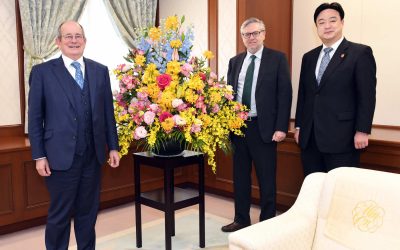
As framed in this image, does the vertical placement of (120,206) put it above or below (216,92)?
below

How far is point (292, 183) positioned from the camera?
12.5 ft

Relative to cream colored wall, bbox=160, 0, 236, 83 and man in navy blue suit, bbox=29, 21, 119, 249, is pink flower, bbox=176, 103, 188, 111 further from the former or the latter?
cream colored wall, bbox=160, 0, 236, 83

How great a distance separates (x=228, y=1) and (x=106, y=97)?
216 centimetres

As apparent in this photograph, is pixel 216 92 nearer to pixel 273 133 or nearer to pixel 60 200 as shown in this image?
pixel 273 133

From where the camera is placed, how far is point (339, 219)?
71.4 inches

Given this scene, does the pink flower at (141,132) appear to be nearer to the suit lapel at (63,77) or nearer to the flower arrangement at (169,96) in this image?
the flower arrangement at (169,96)

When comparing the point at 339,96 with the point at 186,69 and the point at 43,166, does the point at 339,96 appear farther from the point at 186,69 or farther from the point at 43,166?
the point at 43,166

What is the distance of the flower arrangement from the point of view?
2559 mm

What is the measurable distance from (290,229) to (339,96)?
121 centimetres

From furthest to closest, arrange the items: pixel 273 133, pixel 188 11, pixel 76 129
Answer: pixel 188 11, pixel 273 133, pixel 76 129

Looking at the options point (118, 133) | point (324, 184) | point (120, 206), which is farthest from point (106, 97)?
point (120, 206)

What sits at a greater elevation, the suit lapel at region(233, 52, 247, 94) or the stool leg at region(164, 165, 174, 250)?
the suit lapel at region(233, 52, 247, 94)

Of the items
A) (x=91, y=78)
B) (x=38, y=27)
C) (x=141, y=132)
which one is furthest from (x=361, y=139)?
(x=38, y=27)

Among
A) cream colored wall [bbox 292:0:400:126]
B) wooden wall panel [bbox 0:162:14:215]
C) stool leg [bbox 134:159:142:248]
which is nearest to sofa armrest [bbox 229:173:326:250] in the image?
stool leg [bbox 134:159:142:248]
